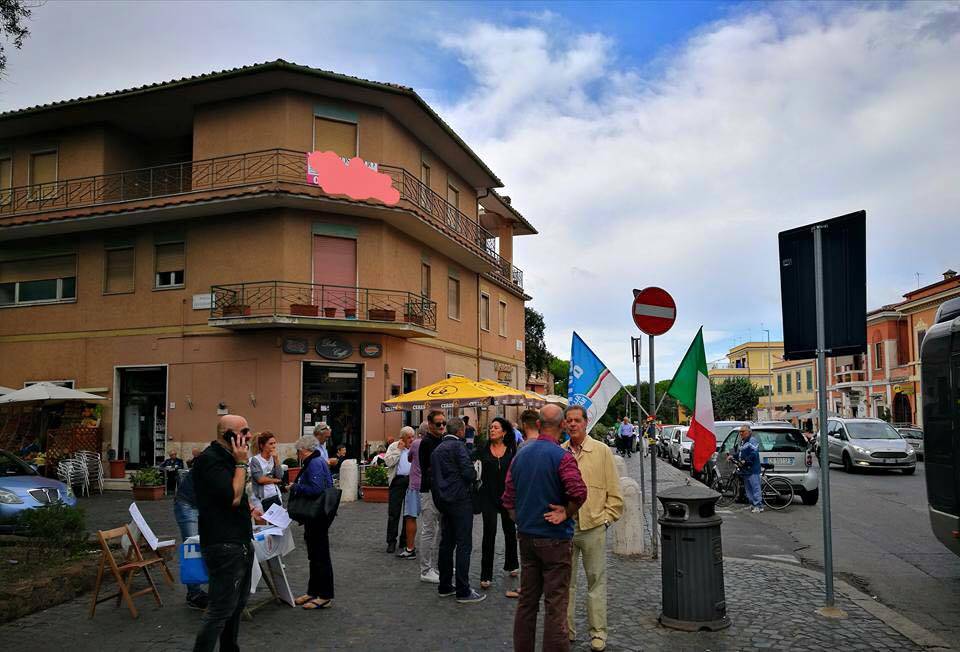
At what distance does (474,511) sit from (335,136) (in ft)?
53.5

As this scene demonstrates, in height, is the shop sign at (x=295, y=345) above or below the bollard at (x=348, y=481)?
above

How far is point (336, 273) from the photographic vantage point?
872 inches

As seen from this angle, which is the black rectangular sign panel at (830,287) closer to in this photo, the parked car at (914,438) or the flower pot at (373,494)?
the flower pot at (373,494)

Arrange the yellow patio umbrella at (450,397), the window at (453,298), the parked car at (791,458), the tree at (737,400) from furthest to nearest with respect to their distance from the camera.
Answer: the tree at (737,400), the window at (453,298), the yellow patio umbrella at (450,397), the parked car at (791,458)

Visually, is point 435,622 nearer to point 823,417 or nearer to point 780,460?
point 823,417

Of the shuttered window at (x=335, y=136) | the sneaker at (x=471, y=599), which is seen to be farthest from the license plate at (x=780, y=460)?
the shuttered window at (x=335, y=136)

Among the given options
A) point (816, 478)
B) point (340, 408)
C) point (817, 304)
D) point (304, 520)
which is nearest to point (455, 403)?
point (340, 408)

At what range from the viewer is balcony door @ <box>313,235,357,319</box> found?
2164 cm

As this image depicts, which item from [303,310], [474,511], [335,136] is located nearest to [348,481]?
[303,310]

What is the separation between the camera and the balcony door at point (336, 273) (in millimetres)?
21641

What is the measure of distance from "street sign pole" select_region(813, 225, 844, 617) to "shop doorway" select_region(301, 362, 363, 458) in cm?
1644

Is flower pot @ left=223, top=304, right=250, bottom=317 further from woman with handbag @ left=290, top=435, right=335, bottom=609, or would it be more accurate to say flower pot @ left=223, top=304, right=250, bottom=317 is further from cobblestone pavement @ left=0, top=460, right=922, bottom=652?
woman with handbag @ left=290, top=435, right=335, bottom=609

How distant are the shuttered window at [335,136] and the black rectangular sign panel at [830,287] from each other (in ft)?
55.5

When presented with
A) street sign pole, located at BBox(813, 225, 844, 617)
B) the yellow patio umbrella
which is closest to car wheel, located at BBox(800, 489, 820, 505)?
the yellow patio umbrella
